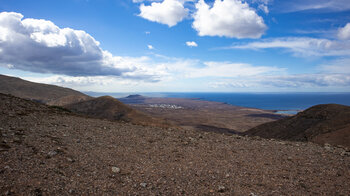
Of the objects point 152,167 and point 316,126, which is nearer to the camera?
point 152,167

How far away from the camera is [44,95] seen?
10819 centimetres

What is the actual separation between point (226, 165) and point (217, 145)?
11.4ft

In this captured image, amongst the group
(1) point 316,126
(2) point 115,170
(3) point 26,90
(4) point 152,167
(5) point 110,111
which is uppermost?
(3) point 26,90

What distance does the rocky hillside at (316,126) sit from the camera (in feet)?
63.0

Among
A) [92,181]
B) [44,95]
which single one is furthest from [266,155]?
[44,95]

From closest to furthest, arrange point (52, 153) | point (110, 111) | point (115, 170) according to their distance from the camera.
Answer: point (115, 170), point (52, 153), point (110, 111)

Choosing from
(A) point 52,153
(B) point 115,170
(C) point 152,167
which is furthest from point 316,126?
(A) point 52,153

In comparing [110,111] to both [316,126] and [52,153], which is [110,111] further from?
[52,153]

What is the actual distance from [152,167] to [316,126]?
995 inches

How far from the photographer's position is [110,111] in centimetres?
5178

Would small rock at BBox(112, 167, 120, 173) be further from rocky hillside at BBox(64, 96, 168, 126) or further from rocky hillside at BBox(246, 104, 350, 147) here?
rocky hillside at BBox(64, 96, 168, 126)

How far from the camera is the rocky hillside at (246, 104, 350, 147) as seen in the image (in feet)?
63.0

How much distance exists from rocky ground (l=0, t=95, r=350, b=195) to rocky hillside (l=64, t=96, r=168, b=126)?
35.1 m

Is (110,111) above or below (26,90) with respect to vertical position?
below
